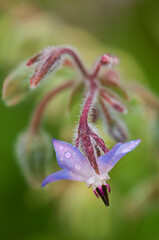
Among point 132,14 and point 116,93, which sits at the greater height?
point 132,14

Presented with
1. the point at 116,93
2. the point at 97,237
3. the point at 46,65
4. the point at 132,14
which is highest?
the point at 132,14

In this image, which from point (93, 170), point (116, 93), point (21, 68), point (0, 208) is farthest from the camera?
point (0, 208)

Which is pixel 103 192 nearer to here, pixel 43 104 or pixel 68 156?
pixel 68 156

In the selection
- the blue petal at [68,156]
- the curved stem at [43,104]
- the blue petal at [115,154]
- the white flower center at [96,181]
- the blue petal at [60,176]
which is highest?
the curved stem at [43,104]

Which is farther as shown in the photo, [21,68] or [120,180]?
[120,180]

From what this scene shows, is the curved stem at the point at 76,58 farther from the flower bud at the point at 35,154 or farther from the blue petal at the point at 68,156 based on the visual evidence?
the blue petal at the point at 68,156

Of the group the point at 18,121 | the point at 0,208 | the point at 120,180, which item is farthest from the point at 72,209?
the point at 18,121

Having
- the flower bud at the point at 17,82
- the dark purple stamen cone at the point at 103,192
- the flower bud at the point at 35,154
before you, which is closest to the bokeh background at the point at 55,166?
the flower bud at the point at 35,154

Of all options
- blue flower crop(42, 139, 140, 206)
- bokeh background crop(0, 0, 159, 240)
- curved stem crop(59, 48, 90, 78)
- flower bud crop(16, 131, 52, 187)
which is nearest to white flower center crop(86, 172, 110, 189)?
blue flower crop(42, 139, 140, 206)

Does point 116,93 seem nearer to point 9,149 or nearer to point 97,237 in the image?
point 97,237
